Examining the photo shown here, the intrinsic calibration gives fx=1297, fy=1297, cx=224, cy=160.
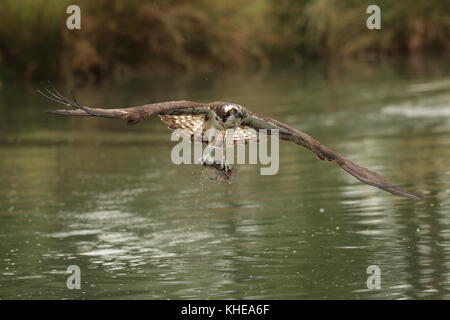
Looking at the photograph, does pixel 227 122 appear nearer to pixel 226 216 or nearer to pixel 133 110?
pixel 133 110

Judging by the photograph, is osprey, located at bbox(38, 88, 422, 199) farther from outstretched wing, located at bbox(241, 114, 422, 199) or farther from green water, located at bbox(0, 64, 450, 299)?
green water, located at bbox(0, 64, 450, 299)

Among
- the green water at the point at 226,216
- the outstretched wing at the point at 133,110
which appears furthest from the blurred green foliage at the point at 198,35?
the outstretched wing at the point at 133,110

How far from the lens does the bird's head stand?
42.1 feet

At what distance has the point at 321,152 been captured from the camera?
488 inches

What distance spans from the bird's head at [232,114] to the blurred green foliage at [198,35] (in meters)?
30.0

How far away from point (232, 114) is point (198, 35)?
34.4m

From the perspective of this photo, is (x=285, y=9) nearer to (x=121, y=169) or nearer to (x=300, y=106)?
(x=300, y=106)

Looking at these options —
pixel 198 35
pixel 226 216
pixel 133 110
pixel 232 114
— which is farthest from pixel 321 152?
pixel 198 35

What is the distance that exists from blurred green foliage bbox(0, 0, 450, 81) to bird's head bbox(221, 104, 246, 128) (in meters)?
30.0

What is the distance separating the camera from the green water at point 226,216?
1228 centimetres

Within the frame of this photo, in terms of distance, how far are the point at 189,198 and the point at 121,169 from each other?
12.4 feet

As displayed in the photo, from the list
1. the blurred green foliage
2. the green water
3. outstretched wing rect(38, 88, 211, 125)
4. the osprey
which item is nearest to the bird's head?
the osprey

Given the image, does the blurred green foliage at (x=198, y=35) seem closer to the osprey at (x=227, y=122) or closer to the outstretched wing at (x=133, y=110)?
the osprey at (x=227, y=122)
